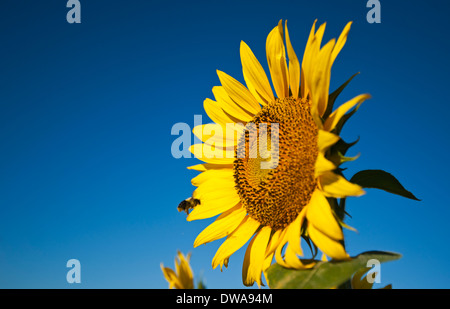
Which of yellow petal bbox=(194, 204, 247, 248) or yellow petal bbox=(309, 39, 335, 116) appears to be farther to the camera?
yellow petal bbox=(194, 204, 247, 248)

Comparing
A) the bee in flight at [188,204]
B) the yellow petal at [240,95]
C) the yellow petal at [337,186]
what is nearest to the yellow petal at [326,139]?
the yellow petal at [337,186]

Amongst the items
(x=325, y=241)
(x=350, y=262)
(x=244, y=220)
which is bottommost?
(x=350, y=262)

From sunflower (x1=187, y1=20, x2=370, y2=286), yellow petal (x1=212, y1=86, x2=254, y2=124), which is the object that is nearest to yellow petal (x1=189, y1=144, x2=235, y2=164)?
sunflower (x1=187, y1=20, x2=370, y2=286)

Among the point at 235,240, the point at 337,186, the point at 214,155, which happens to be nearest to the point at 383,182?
the point at 337,186

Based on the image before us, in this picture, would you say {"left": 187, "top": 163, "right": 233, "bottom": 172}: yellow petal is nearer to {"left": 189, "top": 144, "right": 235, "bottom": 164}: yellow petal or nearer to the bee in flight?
{"left": 189, "top": 144, "right": 235, "bottom": 164}: yellow petal
